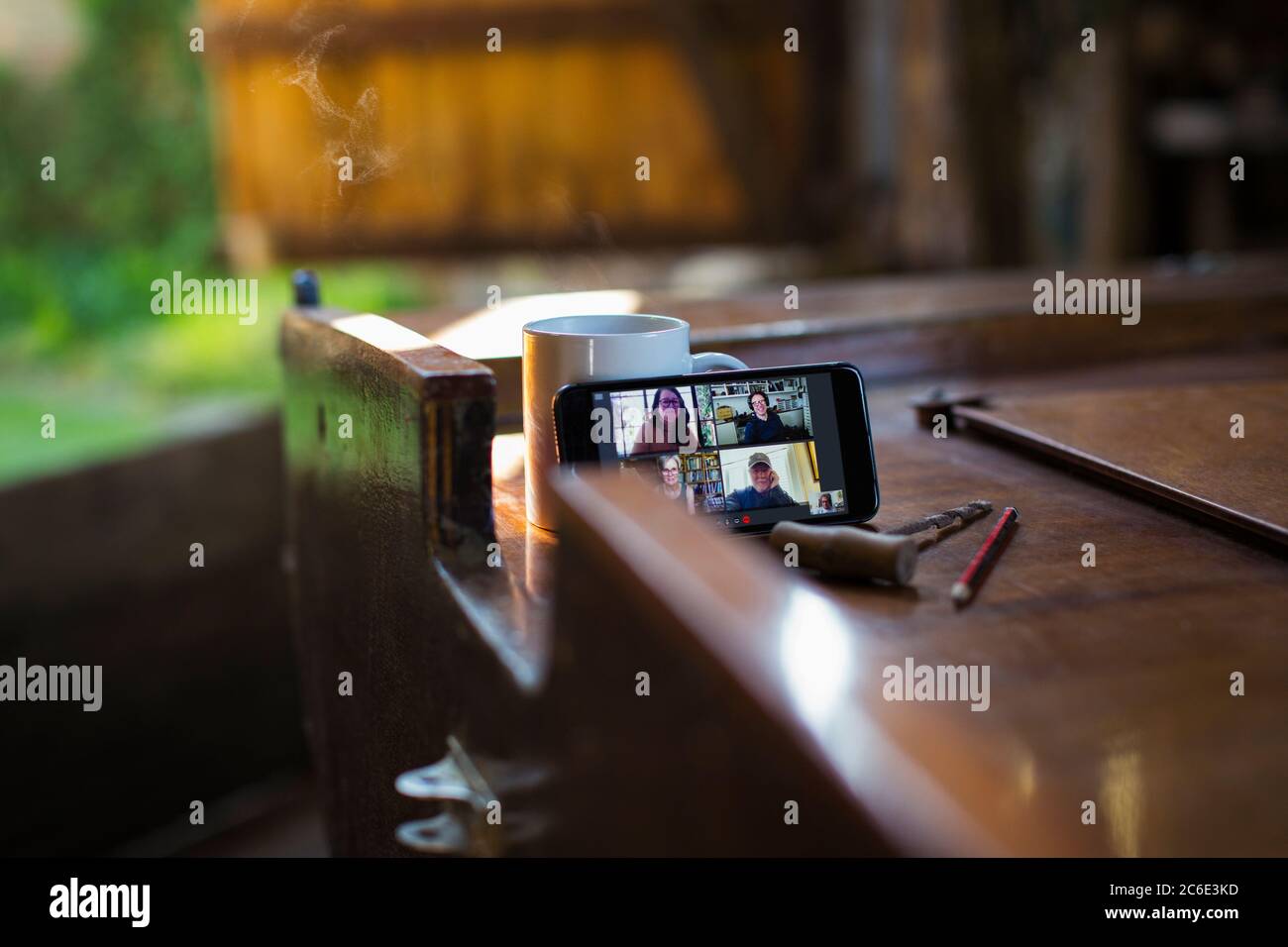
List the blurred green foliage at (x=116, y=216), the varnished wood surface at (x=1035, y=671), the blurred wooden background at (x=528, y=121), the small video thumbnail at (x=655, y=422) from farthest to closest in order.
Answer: the blurred green foliage at (x=116, y=216) → the blurred wooden background at (x=528, y=121) → the small video thumbnail at (x=655, y=422) → the varnished wood surface at (x=1035, y=671)

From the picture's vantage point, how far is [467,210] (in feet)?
13.8

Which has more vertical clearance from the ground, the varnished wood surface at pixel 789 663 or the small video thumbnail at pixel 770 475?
the small video thumbnail at pixel 770 475

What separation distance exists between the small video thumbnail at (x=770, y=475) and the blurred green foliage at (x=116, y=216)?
3.99 meters

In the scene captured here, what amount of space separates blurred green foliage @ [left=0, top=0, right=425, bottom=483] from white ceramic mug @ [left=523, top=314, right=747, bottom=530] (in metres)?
3.90

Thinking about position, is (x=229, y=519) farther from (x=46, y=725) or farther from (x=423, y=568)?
(x=423, y=568)

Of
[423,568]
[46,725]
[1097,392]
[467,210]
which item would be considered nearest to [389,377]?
[423,568]

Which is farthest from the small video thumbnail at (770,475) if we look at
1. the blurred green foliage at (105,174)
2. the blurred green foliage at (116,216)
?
the blurred green foliage at (105,174)

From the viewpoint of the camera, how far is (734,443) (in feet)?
3.02

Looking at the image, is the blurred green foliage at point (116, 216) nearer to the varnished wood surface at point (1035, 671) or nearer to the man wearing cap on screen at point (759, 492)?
the man wearing cap on screen at point (759, 492)

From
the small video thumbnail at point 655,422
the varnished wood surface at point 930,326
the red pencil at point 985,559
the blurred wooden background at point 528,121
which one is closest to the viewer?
the red pencil at point 985,559

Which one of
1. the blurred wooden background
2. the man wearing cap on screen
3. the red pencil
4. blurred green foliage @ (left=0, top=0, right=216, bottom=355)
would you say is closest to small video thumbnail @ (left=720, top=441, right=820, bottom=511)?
the man wearing cap on screen

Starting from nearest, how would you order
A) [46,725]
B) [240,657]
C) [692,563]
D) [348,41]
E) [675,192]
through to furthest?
[692,563]
[46,725]
[240,657]
[348,41]
[675,192]

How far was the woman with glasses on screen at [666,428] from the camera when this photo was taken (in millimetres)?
902

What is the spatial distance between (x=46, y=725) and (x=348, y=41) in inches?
93.5
